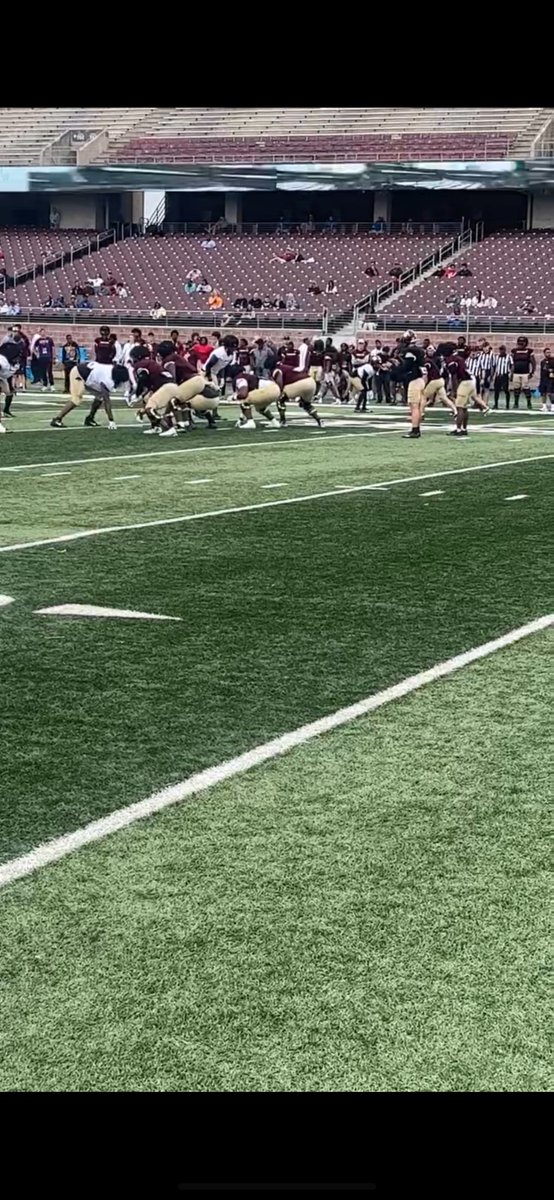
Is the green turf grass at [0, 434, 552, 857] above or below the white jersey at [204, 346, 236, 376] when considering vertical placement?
below

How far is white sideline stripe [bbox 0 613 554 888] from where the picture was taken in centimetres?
448

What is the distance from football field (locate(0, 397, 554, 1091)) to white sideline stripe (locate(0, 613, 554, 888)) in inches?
0.6

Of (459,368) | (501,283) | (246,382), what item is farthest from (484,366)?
(246,382)

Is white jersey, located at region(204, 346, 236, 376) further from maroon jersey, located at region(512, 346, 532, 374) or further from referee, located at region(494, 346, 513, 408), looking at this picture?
referee, located at region(494, 346, 513, 408)

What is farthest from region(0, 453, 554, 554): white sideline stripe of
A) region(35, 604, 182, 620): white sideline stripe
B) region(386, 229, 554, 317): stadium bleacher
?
region(386, 229, 554, 317): stadium bleacher

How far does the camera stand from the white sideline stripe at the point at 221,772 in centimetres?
448

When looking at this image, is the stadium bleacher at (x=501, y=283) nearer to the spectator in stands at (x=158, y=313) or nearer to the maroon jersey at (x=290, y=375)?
the spectator in stands at (x=158, y=313)

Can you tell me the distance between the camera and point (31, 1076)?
3229 mm

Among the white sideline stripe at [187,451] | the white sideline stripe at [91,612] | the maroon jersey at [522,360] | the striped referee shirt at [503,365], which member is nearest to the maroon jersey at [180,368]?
the white sideline stripe at [187,451]

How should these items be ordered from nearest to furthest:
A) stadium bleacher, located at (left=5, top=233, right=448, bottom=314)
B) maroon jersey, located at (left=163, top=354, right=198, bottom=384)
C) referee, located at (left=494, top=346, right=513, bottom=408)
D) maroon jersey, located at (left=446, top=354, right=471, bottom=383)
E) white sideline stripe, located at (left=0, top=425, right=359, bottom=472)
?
white sideline stripe, located at (left=0, top=425, right=359, bottom=472)
maroon jersey, located at (left=163, top=354, right=198, bottom=384)
maroon jersey, located at (left=446, top=354, right=471, bottom=383)
referee, located at (left=494, top=346, right=513, bottom=408)
stadium bleacher, located at (left=5, top=233, right=448, bottom=314)

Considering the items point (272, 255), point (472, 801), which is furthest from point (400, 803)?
point (272, 255)
